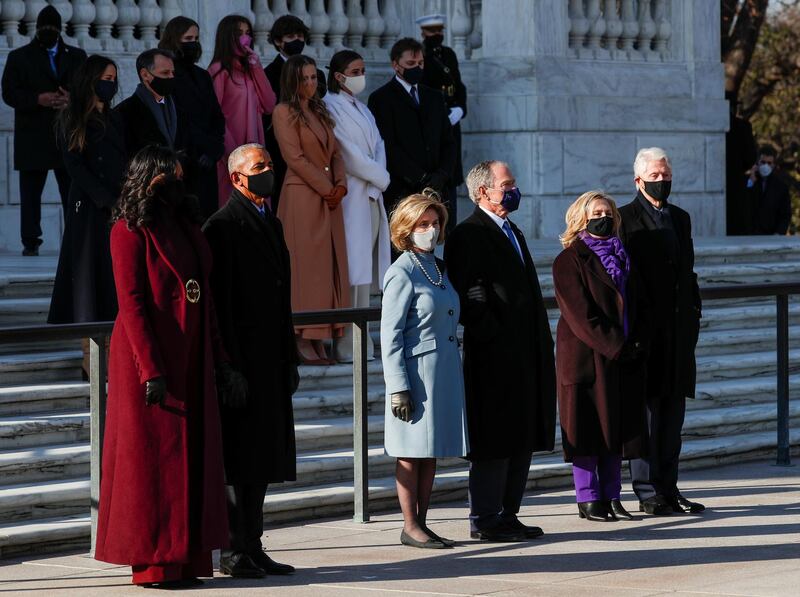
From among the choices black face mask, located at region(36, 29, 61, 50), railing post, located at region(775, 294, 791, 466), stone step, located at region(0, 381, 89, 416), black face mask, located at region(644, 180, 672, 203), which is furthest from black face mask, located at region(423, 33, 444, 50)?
stone step, located at region(0, 381, 89, 416)

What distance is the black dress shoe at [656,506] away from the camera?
9.64 meters

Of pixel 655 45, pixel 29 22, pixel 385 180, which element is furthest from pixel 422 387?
pixel 655 45

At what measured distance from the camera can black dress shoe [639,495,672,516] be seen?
9.64 m

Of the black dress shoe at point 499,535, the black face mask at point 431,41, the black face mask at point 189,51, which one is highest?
the black face mask at point 431,41

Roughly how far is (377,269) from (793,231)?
83.3 feet

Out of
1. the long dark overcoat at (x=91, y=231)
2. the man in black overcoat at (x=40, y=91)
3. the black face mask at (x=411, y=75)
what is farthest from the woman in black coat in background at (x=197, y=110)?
the man in black overcoat at (x=40, y=91)

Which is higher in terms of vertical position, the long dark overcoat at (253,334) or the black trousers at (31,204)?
the black trousers at (31,204)

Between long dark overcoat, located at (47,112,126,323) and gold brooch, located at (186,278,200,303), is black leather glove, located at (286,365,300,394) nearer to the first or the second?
gold brooch, located at (186,278,200,303)

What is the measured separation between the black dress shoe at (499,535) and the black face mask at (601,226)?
1.48 m

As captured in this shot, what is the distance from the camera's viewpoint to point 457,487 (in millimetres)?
10359

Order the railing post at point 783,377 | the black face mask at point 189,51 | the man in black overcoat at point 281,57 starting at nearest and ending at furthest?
the black face mask at point 189,51 → the railing post at point 783,377 → the man in black overcoat at point 281,57

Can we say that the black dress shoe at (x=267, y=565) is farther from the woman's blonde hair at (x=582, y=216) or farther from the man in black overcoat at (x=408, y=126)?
→ the man in black overcoat at (x=408, y=126)

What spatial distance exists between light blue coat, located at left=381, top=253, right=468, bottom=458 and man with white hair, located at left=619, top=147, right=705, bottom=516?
1.42 meters

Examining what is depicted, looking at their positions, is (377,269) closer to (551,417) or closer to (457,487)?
(457,487)
